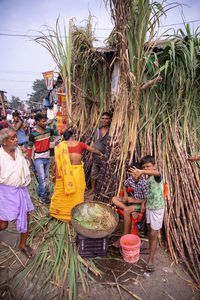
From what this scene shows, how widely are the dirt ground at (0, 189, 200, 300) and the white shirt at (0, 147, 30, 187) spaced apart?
40.0 inches

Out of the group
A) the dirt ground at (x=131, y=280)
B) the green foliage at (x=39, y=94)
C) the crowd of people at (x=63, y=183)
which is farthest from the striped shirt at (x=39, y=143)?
the green foliage at (x=39, y=94)

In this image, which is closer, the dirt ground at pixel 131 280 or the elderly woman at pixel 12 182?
the dirt ground at pixel 131 280

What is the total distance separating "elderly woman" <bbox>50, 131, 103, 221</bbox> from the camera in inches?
110

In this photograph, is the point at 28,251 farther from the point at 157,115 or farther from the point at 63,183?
the point at 157,115

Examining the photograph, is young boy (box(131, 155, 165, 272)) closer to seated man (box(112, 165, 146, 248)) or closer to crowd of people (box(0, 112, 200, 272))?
crowd of people (box(0, 112, 200, 272))

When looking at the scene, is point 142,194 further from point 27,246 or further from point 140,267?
point 27,246

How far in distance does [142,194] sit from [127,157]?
0.63 m

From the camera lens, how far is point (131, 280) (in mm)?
2027

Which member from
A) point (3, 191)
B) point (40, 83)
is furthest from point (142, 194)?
point (40, 83)

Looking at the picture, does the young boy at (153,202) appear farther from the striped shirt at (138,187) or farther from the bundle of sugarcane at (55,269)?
the bundle of sugarcane at (55,269)

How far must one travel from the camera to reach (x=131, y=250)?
2158 mm

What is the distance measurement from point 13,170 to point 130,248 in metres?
1.69

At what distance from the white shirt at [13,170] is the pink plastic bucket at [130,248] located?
1.47 m

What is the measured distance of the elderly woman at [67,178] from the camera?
2.80 meters
